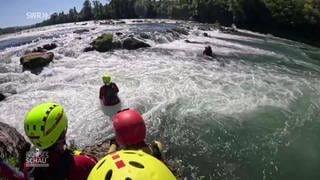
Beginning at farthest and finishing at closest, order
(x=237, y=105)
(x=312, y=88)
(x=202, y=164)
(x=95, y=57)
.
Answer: (x=95, y=57) < (x=312, y=88) < (x=237, y=105) < (x=202, y=164)

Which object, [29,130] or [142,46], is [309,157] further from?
[142,46]

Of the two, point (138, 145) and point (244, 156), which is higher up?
point (138, 145)

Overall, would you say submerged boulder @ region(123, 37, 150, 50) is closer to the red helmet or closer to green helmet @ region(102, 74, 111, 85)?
green helmet @ region(102, 74, 111, 85)

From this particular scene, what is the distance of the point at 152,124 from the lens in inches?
443

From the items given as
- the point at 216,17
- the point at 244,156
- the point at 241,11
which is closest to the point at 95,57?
the point at 244,156

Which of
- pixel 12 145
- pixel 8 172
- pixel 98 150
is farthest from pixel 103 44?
pixel 8 172

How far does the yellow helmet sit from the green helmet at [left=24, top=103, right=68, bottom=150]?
0.93m

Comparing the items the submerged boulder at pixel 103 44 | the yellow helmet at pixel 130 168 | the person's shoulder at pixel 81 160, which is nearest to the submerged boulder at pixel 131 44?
the submerged boulder at pixel 103 44

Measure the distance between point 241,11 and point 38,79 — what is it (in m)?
49.7

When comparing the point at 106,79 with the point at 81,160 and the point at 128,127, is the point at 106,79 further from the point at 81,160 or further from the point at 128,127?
the point at 128,127

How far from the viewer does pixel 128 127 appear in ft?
10.8

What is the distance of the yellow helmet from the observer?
2.22 meters

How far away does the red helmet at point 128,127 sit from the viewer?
3291 mm

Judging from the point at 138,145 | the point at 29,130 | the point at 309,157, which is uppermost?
the point at 29,130
